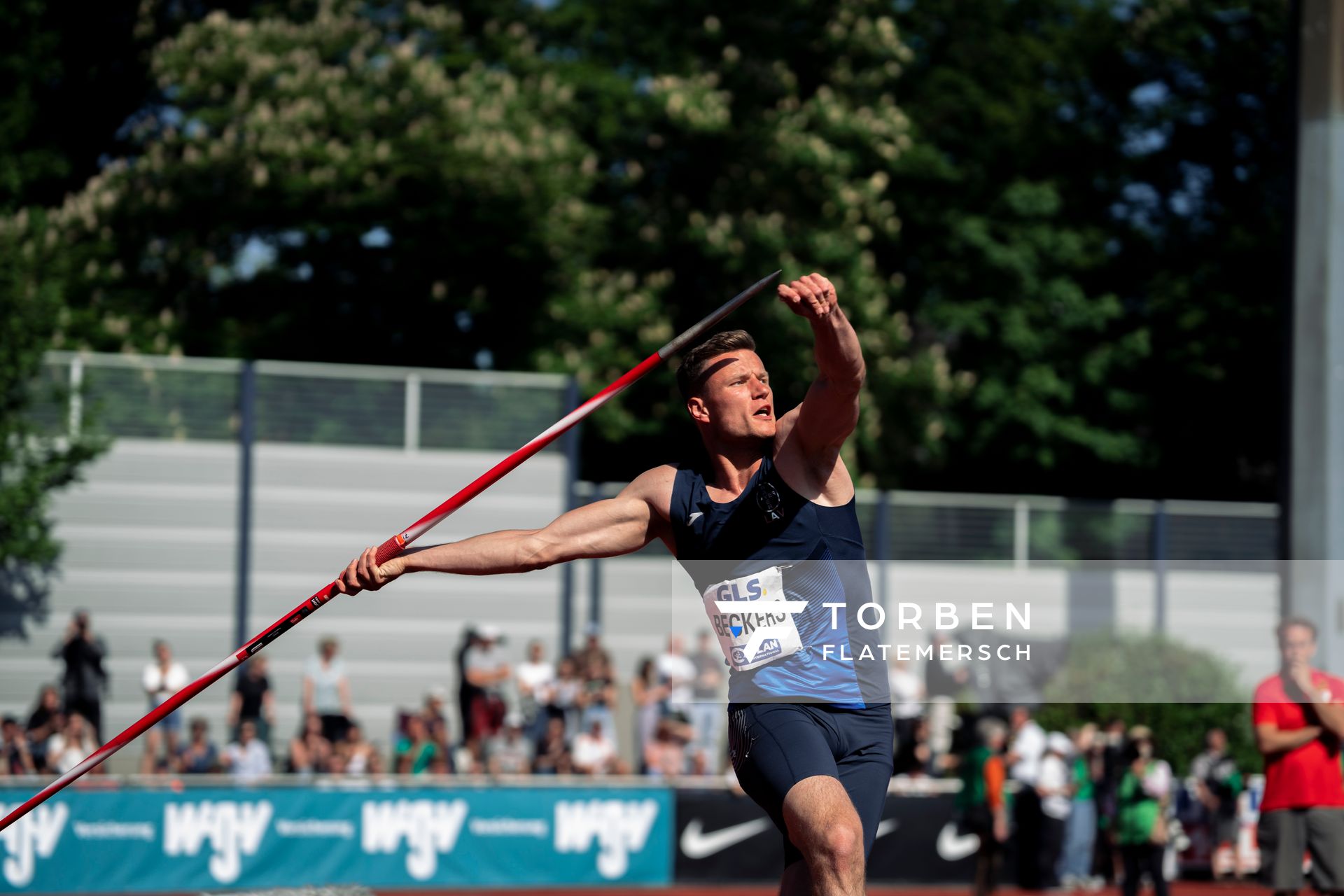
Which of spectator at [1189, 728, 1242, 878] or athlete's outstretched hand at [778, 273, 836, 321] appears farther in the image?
spectator at [1189, 728, 1242, 878]

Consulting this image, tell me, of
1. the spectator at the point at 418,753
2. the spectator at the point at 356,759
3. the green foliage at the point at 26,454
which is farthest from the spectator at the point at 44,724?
the spectator at the point at 418,753

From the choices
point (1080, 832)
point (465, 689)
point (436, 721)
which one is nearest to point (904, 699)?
point (1080, 832)

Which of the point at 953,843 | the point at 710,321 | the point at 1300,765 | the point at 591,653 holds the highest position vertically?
the point at 710,321

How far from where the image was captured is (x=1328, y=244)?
10.8 m

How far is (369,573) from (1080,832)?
482 inches

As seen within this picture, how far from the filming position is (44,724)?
50.5 feet

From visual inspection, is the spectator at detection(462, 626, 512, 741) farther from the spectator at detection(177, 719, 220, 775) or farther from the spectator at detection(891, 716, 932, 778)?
the spectator at detection(891, 716, 932, 778)

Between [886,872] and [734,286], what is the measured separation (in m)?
14.7

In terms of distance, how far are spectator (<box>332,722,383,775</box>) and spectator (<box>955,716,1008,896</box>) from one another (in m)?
5.44

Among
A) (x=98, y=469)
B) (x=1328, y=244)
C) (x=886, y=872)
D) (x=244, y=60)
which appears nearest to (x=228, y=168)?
(x=244, y=60)

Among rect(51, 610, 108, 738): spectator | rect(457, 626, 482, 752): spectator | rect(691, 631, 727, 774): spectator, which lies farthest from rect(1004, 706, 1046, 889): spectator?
rect(51, 610, 108, 738): spectator

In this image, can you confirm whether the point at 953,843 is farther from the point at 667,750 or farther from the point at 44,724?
the point at 44,724

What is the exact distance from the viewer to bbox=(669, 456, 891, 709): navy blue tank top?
613 centimetres

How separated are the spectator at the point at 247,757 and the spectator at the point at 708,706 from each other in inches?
169
